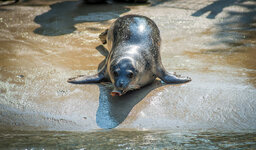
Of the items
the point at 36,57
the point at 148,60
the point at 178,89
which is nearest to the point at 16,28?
→ the point at 36,57

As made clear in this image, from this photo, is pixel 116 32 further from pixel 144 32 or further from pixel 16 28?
pixel 16 28

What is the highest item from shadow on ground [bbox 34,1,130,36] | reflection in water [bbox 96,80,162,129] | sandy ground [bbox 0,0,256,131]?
shadow on ground [bbox 34,1,130,36]

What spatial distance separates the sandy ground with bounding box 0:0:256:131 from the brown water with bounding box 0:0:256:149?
12 mm

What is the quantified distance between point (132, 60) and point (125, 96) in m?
0.53

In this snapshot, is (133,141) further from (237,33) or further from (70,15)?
(70,15)

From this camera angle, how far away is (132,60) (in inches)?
168

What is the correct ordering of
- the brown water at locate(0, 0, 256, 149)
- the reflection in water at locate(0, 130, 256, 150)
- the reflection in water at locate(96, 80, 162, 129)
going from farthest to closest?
the reflection in water at locate(96, 80, 162, 129), the brown water at locate(0, 0, 256, 149), the reflection in water at locate(0, 130, 256, 150)

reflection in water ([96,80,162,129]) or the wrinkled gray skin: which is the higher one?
the wrinkled gray skin

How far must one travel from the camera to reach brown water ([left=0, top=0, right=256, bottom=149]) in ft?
9.00

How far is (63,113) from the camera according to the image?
143 inches

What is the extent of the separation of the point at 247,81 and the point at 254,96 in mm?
484

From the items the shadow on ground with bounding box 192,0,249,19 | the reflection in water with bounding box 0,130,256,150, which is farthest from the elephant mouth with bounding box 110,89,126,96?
the shadow on ground with bounding box 192,0,249,19

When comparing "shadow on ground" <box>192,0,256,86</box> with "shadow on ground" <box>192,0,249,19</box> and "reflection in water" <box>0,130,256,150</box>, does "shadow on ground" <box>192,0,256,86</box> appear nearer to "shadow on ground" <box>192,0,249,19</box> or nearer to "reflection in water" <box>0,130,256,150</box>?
"shadow on ground" <box>192,0,249,19</box>

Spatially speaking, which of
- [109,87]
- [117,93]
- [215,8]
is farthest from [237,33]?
[117,93]
